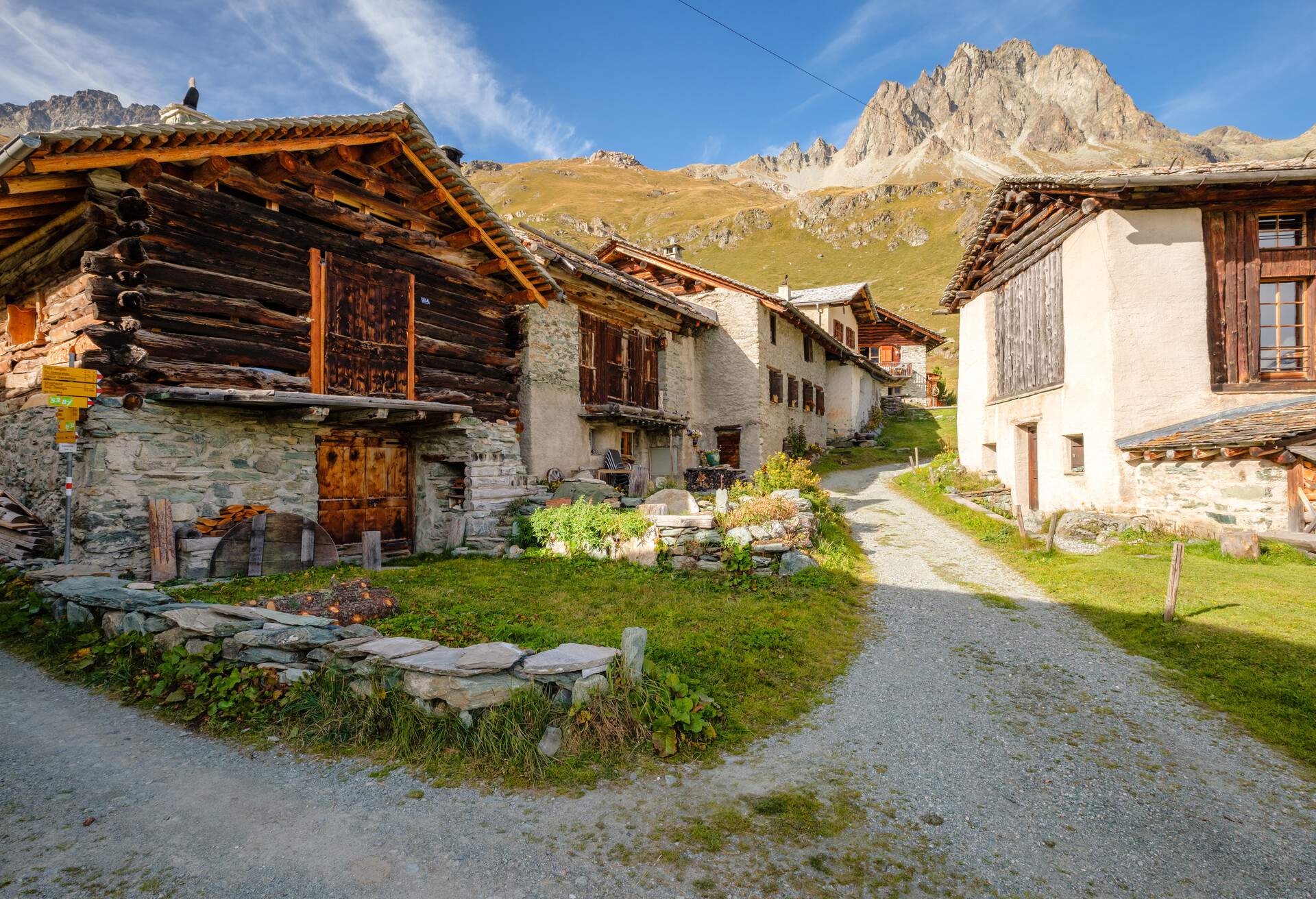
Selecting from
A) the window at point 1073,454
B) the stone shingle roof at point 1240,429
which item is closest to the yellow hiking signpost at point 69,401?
the stone shingle roof at point 1240,429

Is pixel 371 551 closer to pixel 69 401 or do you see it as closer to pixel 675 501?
pixel 69 401

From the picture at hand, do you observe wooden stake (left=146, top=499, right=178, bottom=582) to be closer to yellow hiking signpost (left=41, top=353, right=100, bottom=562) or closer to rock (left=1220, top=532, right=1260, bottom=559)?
yellow hiking signpost (left=41, top=353, right=100, bottom=562)

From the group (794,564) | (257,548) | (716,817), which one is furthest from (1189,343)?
(257,548)

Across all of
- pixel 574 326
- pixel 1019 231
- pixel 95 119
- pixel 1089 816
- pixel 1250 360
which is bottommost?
pixel 1089 816

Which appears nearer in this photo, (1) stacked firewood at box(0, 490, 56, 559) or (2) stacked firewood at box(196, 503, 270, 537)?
(1) stacked firewood at box(0, 490, 56, 559)

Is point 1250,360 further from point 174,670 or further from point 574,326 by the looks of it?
point 174,670

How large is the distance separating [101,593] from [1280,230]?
2091cm

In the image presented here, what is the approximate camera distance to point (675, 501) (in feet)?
40.3

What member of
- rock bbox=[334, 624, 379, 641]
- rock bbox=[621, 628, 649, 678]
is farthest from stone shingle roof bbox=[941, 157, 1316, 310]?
rock bbox=[334, 624, 379, 641]

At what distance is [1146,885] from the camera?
3.29 metres

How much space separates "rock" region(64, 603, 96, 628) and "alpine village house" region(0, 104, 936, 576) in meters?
1.53

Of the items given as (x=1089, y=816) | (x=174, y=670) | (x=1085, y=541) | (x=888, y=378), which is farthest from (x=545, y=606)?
(x=888, y=378)

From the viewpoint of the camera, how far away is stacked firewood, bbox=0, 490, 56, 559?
7762 mm

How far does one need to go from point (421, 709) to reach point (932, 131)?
711 ft
